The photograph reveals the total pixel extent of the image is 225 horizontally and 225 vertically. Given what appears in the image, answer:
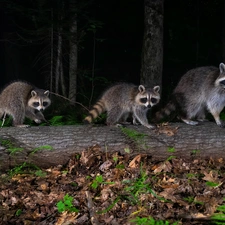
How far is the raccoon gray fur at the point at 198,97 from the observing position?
20.7 ft

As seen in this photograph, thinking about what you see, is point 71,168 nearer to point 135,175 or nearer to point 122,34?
point 135,175

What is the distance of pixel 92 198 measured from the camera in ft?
14.2

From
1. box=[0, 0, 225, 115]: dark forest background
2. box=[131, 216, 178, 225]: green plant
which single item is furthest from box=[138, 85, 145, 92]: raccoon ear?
box=[0, 0, 225, 115]: dark forest background

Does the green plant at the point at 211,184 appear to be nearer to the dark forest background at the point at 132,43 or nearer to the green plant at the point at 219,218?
the green plant at the point at 219,218

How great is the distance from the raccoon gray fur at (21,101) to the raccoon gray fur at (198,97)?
2217mm

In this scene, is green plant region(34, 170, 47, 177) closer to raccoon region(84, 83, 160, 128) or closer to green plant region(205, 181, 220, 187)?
raccoon region(84, 83, 160, 128)

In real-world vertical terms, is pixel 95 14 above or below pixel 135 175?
above

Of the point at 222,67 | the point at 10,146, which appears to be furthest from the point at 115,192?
the point at 222,67

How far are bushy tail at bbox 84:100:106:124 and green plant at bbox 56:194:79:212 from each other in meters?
1.93

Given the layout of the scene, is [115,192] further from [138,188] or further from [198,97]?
[198,97]

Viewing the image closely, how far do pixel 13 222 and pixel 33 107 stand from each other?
293 cm

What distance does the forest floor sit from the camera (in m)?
3.91

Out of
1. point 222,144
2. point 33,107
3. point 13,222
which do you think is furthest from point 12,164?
point 222,144

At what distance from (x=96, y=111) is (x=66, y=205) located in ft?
8.30
